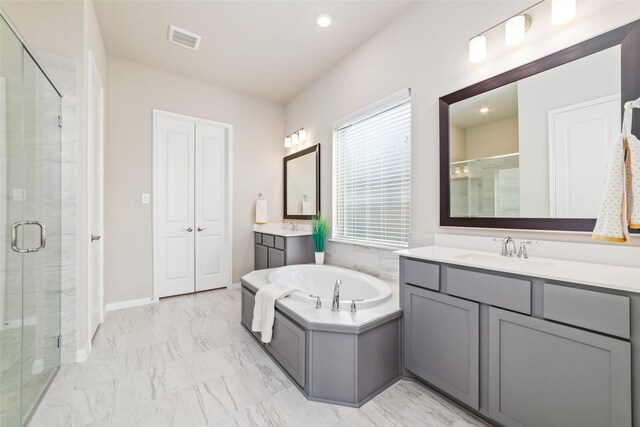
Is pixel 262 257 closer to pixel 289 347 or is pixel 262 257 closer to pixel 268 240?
pixel 268 240

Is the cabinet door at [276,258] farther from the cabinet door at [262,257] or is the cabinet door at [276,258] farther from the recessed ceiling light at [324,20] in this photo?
the recessed ceiling light at [324,20]

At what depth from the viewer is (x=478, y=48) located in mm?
1780

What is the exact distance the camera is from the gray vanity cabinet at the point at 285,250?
3.21 meters

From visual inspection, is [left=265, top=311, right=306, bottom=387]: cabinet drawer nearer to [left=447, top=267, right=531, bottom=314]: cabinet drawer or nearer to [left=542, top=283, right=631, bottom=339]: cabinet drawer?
[left=447, top=267, right=531, bottom=314]: cabinet drawer

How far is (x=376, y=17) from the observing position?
2.42 metres

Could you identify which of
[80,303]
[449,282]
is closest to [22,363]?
[80,303]

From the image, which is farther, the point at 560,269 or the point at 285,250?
the point at 285,250

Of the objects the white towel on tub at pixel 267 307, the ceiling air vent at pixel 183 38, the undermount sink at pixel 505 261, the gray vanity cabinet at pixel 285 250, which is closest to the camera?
the undermount sink at pixel 505 261

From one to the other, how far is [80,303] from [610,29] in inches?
141

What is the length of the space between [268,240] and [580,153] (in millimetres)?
3047

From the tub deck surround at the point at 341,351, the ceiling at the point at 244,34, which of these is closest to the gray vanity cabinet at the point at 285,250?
the tub deck surround at the point at 341,351

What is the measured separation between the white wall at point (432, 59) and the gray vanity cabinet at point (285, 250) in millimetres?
1476

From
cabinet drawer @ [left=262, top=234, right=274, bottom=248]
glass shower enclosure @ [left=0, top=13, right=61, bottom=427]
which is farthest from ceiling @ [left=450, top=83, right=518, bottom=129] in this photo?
glass shower enclosure @ [left=0, top=13, right=61, bottom=427]

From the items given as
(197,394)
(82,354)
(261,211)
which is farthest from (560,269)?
(261,211)
